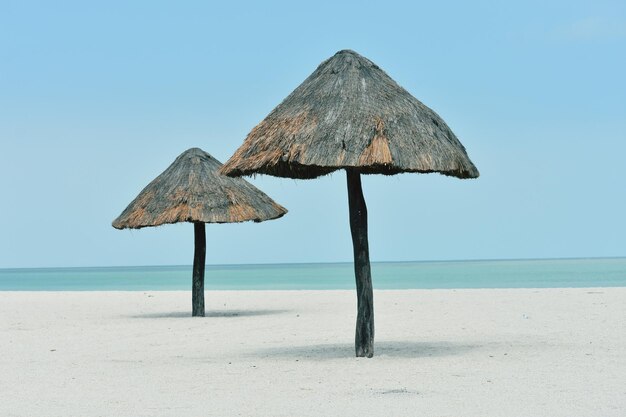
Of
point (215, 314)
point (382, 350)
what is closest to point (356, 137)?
point (382, 350)

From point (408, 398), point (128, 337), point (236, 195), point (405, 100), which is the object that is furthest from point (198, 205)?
point (408, 398)

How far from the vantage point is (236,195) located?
19734 millimetres

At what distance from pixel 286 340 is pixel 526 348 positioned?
3.67 metres

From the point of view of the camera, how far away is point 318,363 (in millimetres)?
11781

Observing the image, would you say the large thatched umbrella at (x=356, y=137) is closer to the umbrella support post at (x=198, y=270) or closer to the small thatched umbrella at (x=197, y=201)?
the small thatched umbrella at (x=197, y=201)

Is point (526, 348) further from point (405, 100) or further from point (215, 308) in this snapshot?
point (215, 308)

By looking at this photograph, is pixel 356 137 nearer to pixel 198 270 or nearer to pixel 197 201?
pixel 197 201

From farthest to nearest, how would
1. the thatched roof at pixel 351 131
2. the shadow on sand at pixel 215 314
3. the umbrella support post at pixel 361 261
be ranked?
the shadow on sand at pixel 215 314
the umbrella support post at pixel 361 261
the thatched roof at pixel 351 131

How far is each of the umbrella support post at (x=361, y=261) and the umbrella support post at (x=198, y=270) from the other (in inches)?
346

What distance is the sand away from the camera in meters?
8.77

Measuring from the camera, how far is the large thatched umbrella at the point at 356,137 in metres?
11.2

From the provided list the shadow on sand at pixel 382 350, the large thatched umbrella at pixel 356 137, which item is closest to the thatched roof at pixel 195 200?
the shadow on sand at pixel 382 350

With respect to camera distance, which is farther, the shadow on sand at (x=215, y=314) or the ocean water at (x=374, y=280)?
the ocean water at (x=374, y=280)

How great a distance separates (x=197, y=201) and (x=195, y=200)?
0.05m
